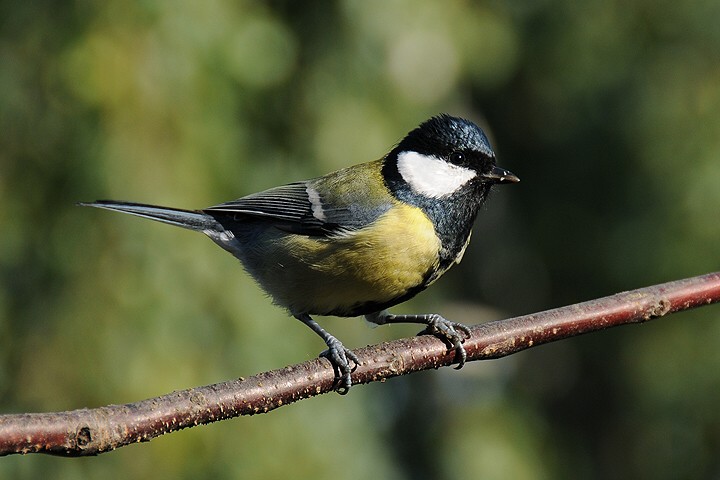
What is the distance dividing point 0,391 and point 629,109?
3664 millimetres

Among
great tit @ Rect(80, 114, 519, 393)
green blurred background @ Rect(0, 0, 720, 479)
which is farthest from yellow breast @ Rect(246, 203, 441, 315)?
green blurred background @ Rect(0, 0, 720, 479)

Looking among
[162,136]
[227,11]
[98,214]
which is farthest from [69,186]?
[227,11]

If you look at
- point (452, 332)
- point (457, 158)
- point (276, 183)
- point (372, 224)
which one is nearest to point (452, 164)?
point (457, 158)

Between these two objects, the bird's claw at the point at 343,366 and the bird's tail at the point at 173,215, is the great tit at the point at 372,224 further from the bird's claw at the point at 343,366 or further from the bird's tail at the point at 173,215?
the bird's claw at the point at 343,366

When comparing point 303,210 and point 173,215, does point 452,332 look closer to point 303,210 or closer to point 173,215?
point 303,210

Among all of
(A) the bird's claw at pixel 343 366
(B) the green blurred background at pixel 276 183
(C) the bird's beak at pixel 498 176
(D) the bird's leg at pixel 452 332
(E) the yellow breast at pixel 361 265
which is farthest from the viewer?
(B) the green blurred background at pixel 276 183

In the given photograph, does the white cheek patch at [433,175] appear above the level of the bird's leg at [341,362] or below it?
above

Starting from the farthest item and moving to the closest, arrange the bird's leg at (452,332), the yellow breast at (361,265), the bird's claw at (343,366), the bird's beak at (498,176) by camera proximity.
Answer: the bird's beak at (498,176), the yellow breast at (361,265), the bird's leg at (452,332), the bird's claw at (343,366)

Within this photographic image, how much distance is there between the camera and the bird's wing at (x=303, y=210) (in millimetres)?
2522

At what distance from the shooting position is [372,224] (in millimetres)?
2467

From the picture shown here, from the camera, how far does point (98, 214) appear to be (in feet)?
9.75

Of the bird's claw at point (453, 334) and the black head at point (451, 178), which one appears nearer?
the bird's claw at point (453, 334)

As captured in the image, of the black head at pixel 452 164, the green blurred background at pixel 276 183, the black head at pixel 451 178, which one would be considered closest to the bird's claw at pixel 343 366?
the black head at pixel 451 178

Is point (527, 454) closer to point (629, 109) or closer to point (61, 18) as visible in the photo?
point (629, 109)
